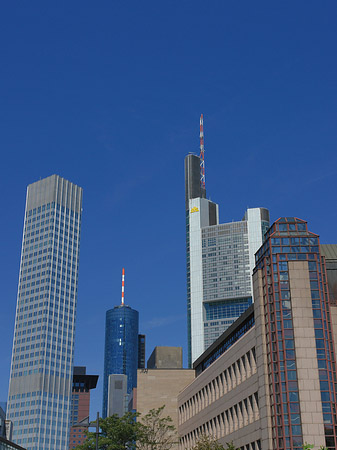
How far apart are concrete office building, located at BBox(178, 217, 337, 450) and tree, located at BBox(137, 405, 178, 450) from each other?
22.3 meters

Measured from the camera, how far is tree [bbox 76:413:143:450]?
90.8 metres

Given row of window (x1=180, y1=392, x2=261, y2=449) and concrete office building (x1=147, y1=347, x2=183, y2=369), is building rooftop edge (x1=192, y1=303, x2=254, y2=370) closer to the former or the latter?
row of window (x1=180, y1=392, x2=261, y2=449)

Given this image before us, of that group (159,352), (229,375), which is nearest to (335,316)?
(229,375)

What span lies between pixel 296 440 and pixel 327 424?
328cm

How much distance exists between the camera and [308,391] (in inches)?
2549

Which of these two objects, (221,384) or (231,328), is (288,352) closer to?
(231,328)

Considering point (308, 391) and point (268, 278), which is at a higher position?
point (268, 278)

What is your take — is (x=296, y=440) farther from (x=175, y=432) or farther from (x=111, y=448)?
(x=175, y=432)

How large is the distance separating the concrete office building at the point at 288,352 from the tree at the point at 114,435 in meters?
19.5

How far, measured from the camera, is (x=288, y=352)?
66438 mm

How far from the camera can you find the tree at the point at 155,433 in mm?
97438

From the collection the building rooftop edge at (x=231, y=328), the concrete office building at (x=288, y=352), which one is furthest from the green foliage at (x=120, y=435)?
the concrete office building at (x=288, y=352)

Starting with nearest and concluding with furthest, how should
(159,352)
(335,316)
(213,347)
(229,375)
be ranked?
(335,316) → (229,375) → (213,347) → (159,352)

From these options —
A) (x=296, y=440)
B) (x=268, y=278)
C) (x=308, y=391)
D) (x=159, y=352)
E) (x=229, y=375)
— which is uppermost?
(x=159, y=352)
